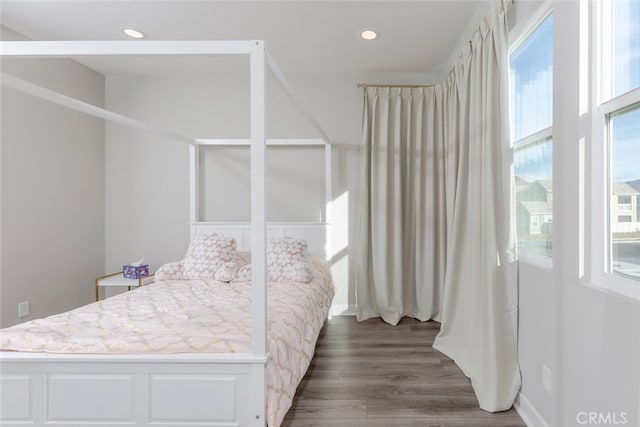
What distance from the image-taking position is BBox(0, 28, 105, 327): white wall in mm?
2953

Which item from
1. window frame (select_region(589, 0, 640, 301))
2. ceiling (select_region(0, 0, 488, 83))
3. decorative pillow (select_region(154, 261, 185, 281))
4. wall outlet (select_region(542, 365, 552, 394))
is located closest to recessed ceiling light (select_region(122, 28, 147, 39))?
ceiling (select_region(0, 0, 488, 83))

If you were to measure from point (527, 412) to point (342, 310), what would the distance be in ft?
7.14

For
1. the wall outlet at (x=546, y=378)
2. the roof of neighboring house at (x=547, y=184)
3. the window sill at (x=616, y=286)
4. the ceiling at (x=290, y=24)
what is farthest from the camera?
the ceiling at (x=290, y=24)

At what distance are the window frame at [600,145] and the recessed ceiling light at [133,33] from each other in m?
3.10

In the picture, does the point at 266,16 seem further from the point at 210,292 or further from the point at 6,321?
the point at 6,321

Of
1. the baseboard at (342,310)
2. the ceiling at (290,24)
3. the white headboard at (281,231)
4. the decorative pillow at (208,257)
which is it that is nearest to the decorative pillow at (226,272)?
the decorative pillow at (208,257)

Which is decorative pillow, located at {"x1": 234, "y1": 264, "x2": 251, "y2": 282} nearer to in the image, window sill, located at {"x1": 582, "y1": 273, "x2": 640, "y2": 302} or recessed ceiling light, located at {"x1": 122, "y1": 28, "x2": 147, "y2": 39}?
recessed ceiling light, located at {"x1": 122, "y1": 28, "x2": 147, "y2": 39}

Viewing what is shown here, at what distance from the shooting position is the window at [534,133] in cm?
194

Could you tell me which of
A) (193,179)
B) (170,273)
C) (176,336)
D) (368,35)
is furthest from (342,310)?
(368,35)

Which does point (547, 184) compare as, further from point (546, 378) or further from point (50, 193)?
point (50, 193)

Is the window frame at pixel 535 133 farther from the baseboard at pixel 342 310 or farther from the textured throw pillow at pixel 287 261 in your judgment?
the baseboard at pixel 342 310

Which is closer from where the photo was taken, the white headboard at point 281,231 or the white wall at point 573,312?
the white wall at point 573,312

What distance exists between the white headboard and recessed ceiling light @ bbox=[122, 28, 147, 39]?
1.76m

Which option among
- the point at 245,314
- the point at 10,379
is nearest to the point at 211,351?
the point at 245,314
